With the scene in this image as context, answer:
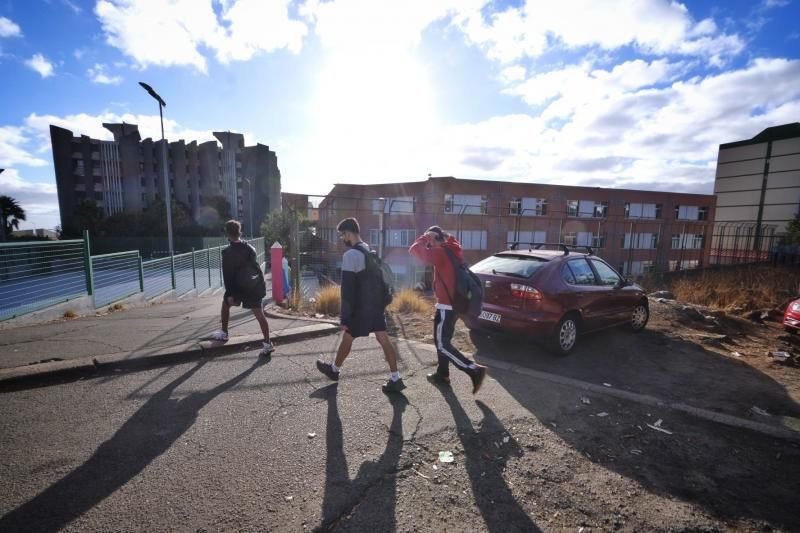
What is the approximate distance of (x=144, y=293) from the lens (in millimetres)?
10352

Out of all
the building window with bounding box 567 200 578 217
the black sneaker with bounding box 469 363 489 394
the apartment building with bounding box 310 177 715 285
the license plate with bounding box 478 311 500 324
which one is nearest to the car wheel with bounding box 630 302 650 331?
the license plate with bounding box 478 311 500 324

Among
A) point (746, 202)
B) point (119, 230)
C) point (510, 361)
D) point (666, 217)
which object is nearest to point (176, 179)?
point (119, 230)

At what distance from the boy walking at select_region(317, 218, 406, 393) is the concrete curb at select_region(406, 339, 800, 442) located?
170 cm

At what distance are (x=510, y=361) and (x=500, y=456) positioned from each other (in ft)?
7.64

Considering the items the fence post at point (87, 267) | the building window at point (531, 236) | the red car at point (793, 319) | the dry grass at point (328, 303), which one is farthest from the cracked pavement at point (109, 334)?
the building window at point (531, 236)

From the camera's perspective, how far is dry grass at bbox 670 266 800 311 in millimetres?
9172

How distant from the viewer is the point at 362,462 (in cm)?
250

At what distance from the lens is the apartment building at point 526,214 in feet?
99.1

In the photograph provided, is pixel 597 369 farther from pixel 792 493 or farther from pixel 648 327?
pixel 648 327

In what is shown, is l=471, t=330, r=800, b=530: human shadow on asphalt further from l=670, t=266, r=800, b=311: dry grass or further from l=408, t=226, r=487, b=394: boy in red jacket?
l=670, t=266, r=800, b=311: dry grass

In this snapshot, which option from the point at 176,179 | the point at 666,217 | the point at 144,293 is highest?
the point at 176,179

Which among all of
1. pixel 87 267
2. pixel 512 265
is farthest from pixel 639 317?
pixel 87 267

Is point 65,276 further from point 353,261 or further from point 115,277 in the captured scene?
point 353,261

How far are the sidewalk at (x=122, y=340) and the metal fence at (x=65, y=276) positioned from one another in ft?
3.34
